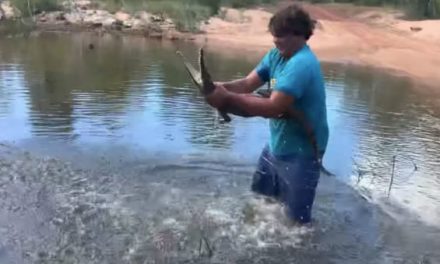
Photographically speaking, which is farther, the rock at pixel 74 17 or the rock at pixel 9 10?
the rock at pixel 74 17

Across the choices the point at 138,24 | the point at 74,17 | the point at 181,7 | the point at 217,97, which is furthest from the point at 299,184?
the point at 74,17

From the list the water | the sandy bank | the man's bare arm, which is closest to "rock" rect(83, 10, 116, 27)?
the sandy bank

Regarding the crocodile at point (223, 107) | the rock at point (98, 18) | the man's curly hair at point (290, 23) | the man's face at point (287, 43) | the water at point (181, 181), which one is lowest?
the rock at point (98, 18)

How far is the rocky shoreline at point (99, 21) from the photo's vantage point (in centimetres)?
2908

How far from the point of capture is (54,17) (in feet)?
104

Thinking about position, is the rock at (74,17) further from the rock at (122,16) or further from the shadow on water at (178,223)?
the shadow on water at (178,223)

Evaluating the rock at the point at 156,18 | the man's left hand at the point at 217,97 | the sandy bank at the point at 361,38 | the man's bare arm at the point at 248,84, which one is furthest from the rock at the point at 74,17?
the man's left hand at the point at 217,97

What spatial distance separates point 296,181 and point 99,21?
26.4m

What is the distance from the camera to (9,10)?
30500mm

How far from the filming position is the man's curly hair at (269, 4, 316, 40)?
207 inches

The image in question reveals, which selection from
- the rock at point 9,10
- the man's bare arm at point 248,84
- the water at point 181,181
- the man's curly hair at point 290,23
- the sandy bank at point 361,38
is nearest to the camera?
the man's curly hair at point 290,23

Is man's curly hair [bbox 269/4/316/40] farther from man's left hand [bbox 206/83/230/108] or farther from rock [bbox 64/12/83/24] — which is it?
rock [bbox 64/12/83/24]

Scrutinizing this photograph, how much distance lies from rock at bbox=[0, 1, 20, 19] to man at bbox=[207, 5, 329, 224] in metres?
25.9

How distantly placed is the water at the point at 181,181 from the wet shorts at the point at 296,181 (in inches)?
6.7
